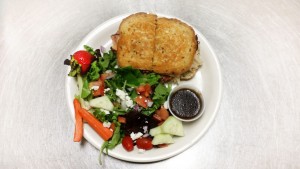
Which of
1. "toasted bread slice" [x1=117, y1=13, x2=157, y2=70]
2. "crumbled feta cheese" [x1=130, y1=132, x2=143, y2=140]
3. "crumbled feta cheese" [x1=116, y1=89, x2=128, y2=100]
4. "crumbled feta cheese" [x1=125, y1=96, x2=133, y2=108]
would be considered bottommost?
"crumbled feta cheese" [x1=130, y1=132, x2=143, y2=140]

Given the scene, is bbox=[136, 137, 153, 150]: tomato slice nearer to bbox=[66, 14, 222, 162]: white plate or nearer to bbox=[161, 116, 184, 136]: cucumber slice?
bbox=[66, 14, 222, 162]: white plate

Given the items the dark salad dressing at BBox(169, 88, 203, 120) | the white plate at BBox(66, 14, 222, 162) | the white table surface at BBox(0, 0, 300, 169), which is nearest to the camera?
the white plate at BBox(66, 14, 222, 162)

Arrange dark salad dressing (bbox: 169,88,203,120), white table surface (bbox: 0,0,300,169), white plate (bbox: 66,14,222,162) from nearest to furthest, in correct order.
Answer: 1. white plate (bbox: 66,14,222,162)
2. dark salad dressing (bbox: 169,88,203,120)
3. white table surface (bbox: 0,0,300,169)

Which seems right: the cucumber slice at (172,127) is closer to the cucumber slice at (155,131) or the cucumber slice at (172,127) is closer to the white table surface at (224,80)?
the cucumber slice at (155,131)

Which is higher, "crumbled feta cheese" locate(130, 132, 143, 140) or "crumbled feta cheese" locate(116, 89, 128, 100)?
"crumbled feta cheese" locate(116, 89, 128, 100)

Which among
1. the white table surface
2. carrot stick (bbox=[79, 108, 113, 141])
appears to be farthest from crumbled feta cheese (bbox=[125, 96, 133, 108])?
the white table surface

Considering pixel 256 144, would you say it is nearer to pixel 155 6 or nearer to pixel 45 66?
pixel 155 6
